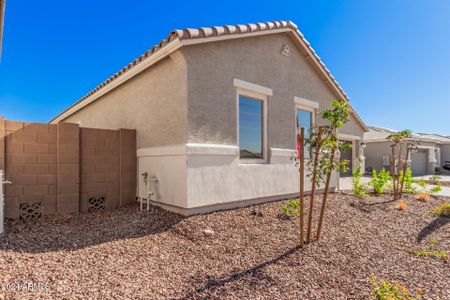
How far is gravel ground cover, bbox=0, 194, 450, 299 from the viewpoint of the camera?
9.67 feet

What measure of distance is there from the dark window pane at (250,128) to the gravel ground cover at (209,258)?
178 cm

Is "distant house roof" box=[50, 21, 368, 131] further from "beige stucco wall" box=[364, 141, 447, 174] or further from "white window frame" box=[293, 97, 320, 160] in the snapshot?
"beige stucco wall" box=[364, 141, 447, 174]

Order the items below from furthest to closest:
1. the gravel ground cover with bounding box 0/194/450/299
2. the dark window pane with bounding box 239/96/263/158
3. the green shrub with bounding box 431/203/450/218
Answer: the green shrub with bounding box 431/203/450/218 → the dark window pane with bounding box 239/96/263/158 → the gravel ground cover with bounding box 0/194/450/299

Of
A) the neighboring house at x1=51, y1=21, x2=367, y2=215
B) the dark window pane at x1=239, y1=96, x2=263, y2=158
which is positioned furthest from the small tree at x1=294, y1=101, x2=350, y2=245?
the dark window pane at x1=239, y1=96, x2=263, y2=158

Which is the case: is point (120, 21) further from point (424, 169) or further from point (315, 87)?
point (424, 169)

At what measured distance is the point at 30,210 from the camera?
534 centimetres

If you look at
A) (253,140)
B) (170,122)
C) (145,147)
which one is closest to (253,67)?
(253,140)

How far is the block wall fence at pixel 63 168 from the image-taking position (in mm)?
5176

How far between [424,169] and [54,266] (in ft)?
93.7

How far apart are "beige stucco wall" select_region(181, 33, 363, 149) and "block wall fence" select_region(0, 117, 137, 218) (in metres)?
2.52

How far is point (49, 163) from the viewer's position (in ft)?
18.3

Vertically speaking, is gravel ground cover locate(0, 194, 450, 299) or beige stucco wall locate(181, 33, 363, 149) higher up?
beige stucco wall locate(181, 33, 363, 149)

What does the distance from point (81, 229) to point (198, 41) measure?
460 centimetres

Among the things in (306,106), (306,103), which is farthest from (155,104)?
(306,106)
